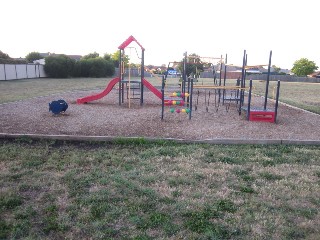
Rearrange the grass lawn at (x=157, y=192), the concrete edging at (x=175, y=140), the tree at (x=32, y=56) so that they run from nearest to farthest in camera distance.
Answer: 1. the grass lawn at (x=157, y=192)
2. the concrete edging at (x=175, y=140)
3. the tree at (x=32, y=56)

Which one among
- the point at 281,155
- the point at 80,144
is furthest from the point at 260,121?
the point at 80,144

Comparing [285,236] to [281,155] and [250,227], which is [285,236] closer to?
[250,227]

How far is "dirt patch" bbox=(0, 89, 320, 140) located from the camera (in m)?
7.11

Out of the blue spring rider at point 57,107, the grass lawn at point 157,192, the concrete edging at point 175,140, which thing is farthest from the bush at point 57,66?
the grass lawn at point 157,192

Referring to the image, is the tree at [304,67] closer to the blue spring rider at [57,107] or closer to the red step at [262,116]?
the red step at [262,116]

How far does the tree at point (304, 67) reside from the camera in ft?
270

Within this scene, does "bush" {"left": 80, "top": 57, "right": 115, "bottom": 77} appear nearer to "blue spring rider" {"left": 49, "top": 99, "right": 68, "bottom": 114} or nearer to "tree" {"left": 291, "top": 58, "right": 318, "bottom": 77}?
"blue spring rider" {"left": 49, "top": 99, "right": 68, "bottom": 114}

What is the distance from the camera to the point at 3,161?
16.6ft

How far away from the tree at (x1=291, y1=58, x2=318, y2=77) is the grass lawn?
85650 mm

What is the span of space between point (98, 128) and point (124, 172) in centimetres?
302

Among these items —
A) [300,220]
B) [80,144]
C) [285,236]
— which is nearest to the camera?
[285,236]

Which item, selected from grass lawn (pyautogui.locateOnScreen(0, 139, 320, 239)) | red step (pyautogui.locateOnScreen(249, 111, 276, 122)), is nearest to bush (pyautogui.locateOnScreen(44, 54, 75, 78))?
red step (pyautogui.locateOnScreen(249, 111, 276, 122))

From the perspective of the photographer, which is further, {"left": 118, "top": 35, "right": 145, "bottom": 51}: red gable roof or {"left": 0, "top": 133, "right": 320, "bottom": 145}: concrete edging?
{"left": 118, "top": 35, "right": 145, "bottom": 51}: red gable roof

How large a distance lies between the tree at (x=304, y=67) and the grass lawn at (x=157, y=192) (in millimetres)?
85650
